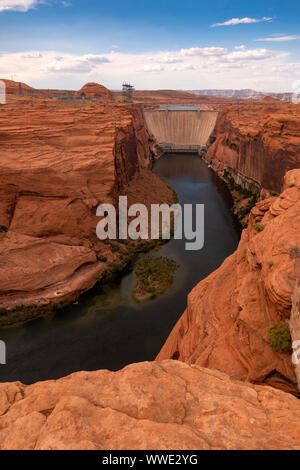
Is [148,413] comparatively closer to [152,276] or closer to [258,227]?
[258,227]

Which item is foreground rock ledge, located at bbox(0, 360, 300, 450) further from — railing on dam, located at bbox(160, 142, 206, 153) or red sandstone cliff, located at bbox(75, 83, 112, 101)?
red sandstone cliff, located at bbox(75, 83, 112, 101)

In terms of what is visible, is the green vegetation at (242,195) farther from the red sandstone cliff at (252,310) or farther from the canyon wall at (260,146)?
the red sandstone cliff at (252,310)

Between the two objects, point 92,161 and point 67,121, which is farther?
point 67,121

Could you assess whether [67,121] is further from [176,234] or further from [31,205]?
[176,234]

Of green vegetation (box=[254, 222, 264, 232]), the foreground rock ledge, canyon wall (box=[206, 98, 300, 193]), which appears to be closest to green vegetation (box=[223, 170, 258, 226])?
canyon wall (box=[206, 98, 300, 193])

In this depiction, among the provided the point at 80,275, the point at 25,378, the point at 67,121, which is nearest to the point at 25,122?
the point at 67,121
